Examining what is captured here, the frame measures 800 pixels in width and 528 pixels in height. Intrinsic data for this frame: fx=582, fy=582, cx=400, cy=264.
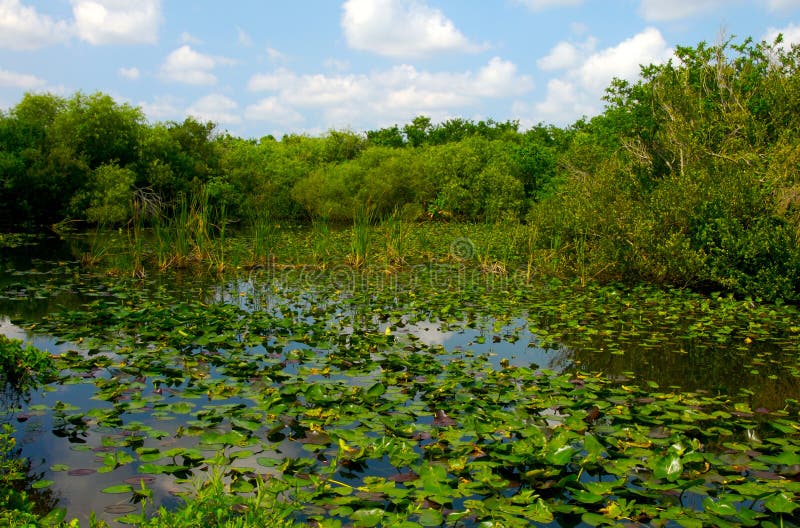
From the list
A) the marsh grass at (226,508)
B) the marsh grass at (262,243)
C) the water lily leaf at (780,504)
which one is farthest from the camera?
the marsh grass at (262,243)

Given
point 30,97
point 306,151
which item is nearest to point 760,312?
point 30,97

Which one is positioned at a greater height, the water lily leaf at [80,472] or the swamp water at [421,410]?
the swamp water at [421,410]

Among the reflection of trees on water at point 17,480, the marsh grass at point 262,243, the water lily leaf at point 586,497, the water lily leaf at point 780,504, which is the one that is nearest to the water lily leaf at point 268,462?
the reflection of trees on water at point 17,480

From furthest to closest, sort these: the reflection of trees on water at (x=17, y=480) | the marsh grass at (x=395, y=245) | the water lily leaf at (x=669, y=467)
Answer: the marsh grass at (x=395, y=245) < the water lily leaf at (x=669, y=467) < the reflection of trees on water at (x=17, y=480)

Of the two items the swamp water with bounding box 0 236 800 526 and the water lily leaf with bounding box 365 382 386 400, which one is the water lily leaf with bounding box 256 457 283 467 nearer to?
the swamp water with bounding box 0 236 800 526

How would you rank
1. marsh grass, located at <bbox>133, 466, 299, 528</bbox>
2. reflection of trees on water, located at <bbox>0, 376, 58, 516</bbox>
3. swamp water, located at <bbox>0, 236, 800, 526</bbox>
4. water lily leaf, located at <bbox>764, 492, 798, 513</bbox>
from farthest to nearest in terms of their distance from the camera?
1. swamp water, located at <bbox>0, 236, 800, 526</bbox>
2. water lily leaf, located at <bbox>764, 492, 798, 513</bbox>
3. reflection of trees on water, located at <bbox>0, 376, 58, 516</bbox>
4. marsh grass, located at <bbox>133, 466, 299, 528</bbox>

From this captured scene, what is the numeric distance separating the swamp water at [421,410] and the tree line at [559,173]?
4.95ft

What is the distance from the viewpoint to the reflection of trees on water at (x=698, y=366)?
5281 mm

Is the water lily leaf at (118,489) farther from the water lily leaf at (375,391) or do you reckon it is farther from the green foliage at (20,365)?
the green foliage at (20,365)

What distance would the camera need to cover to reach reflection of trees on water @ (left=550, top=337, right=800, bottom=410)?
5281 mm

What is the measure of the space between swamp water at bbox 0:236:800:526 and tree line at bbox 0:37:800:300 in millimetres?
1508

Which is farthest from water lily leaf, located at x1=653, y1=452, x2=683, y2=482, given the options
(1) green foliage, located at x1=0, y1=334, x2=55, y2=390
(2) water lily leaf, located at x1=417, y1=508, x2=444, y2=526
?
(1) green foliage, located at x1=0, y1=334, x2=55, y2=390

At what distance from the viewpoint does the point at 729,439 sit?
13.4 ft

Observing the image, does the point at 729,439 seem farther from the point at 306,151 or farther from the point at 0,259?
the point at 306,151
